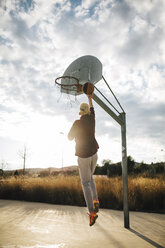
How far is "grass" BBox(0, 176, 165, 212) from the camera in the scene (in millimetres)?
7477

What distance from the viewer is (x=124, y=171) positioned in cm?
497

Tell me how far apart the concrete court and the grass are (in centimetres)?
151

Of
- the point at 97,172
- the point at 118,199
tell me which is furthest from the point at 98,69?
the point at 97,172

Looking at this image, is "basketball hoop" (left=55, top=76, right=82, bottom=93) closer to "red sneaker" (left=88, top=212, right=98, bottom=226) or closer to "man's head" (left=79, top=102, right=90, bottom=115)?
"man's head" (left=79, top=102, right=90, bottom=115)

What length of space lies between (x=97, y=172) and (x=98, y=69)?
114 feet

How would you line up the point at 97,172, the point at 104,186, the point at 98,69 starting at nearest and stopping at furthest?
the point at 98,69, the point at 104,186, the point at 97,172

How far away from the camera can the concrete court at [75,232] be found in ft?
11.7

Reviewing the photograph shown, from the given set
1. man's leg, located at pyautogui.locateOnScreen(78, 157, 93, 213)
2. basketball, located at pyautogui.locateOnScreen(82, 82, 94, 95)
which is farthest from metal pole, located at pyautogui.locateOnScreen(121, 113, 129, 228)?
man's leg, located at pyautogui.locateOnScreen(78, 157, 93, 213)

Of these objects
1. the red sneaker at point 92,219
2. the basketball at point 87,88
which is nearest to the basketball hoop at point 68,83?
the basketball at point 87,88

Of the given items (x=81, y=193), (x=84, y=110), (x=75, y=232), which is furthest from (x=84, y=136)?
(x=81, y=193)

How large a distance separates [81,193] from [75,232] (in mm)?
4265

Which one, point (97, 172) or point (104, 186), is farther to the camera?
point (97, 172)

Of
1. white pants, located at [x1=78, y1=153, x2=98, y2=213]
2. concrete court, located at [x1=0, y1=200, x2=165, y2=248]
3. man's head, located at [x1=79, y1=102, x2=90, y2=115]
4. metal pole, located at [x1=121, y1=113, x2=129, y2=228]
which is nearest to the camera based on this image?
white pants, located at [x1=78, y1=153, x2=98, y2=213]

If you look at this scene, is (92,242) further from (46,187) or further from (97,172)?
(97,172)
